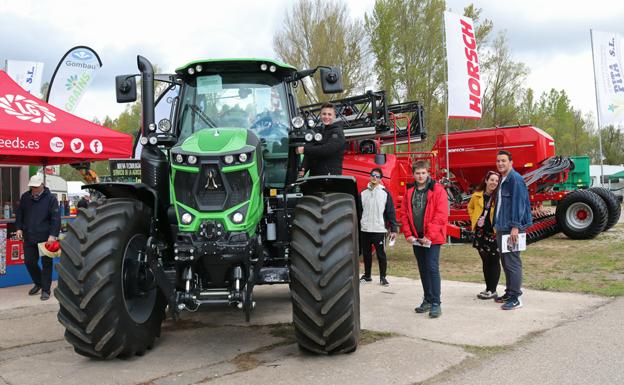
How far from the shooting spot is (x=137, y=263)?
4.85m

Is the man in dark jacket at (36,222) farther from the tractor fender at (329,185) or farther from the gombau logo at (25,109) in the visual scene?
the tractor fender at (329,185)

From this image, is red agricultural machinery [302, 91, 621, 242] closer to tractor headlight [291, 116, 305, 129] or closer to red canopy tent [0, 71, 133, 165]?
red canopy tent [0, 71, 133, 165]

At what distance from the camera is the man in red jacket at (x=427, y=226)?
627 centimetres

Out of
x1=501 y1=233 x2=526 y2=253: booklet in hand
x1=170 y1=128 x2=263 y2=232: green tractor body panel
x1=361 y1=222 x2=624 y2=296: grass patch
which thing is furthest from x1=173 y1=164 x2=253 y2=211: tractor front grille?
x1=361 y1=222 x2=624 y2=296: grass patch

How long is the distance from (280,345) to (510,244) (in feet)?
9.74

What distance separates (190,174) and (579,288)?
5.67m

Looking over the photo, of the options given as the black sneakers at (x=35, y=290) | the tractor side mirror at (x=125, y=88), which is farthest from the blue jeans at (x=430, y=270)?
the black sneakers at (x=35, y=290)

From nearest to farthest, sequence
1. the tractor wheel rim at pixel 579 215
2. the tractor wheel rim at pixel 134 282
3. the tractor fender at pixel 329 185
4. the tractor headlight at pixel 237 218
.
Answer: the tractor headlight at pixel 237 218 < the tractor wheel rim at pixel 134 282 < the tractor fender at pixel 329 185 < the tractor wheel rim at pixel 579 215

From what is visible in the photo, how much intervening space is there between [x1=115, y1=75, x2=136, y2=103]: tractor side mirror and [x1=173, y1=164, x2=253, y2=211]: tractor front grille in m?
1.55

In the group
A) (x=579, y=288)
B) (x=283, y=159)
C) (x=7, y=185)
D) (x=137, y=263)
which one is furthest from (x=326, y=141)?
(x=7, y=185)

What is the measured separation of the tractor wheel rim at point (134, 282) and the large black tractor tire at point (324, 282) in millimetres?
1359

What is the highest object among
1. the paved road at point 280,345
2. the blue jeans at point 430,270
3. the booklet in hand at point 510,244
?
the booklet in hand at point 510,244

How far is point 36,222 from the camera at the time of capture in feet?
27.1

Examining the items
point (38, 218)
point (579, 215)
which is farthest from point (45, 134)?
point (579, 215)
